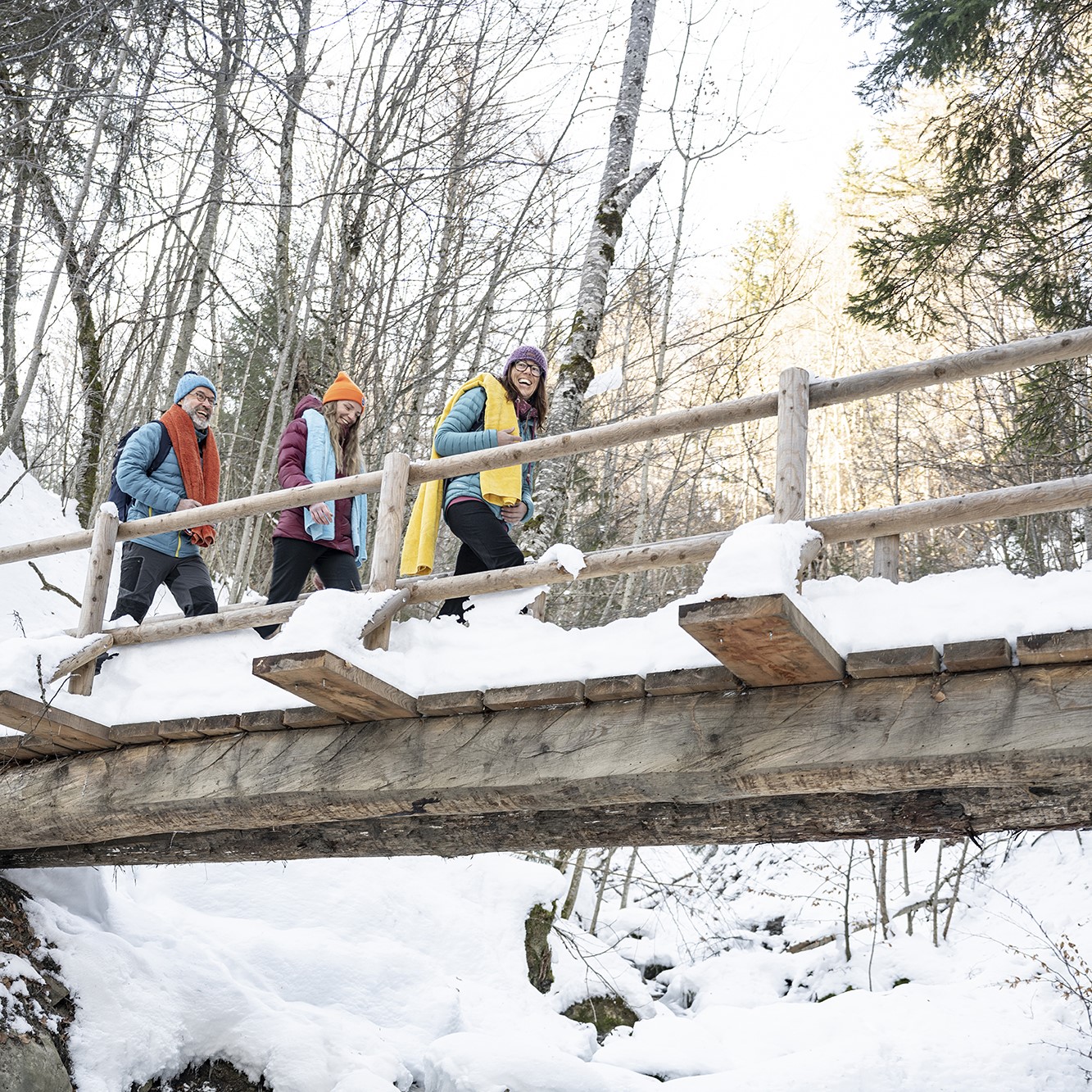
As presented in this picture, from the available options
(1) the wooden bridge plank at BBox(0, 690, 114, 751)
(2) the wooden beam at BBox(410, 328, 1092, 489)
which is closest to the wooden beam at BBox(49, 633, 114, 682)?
(1) the wooden bridge plank at BBox(0, 690, 114, 751)

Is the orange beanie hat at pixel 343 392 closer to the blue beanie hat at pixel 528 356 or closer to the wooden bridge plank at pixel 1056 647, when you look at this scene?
the blue beanie hat at pixel 528 356

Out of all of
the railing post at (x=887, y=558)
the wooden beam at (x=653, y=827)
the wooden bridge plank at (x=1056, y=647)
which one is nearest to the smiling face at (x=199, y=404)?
the wooden beam at (x=653, y=827)

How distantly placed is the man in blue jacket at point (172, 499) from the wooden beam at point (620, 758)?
3.13 ft

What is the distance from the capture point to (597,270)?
7.73m

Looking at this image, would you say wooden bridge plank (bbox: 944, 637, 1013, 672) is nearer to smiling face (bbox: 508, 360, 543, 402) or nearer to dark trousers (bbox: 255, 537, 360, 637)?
smiling face (bbox: 508, 360, 543, 402)

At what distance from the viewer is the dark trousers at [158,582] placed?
5258mm

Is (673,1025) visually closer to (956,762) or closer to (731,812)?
(731,812)

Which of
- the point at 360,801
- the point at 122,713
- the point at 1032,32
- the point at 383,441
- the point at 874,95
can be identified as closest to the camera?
the point at 360,801

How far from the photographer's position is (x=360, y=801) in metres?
3.89

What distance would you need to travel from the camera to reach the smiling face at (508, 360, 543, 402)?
5051 millimetres

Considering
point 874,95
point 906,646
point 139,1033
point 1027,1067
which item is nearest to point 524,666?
point 906,646

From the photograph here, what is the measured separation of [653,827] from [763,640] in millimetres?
1511

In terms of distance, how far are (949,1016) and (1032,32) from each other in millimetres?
8037

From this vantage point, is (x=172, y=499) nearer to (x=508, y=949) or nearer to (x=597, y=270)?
(x=597, y=270)
